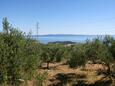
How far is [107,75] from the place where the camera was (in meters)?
36.4

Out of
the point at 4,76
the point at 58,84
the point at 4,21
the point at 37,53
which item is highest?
the point at 4,21

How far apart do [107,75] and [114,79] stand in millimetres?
1797

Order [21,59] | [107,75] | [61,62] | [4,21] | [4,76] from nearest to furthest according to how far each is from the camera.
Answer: [4,76] < [21,59] < [4,21] < [107,75] < [61,62]

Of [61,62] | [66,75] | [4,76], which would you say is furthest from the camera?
[61,62]

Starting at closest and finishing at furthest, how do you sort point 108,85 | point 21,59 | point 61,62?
point 21,59, point 108,85, point 61,62

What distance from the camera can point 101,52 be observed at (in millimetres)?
35062

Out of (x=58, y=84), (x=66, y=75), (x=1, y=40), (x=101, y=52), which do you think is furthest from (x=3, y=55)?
(x=66, y=75)

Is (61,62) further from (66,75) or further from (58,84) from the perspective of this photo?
(58,84)

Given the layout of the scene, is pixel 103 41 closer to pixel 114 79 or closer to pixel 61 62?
pixel 114 79

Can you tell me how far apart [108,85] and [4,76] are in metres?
20.4

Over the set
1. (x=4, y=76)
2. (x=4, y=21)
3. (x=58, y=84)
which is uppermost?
(x=4, y=21)

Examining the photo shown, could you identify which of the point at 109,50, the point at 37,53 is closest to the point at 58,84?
the point at 109,50

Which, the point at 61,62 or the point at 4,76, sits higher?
the point at 4,76

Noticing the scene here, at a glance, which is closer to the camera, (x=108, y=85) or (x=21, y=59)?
(x=21, y=59)
